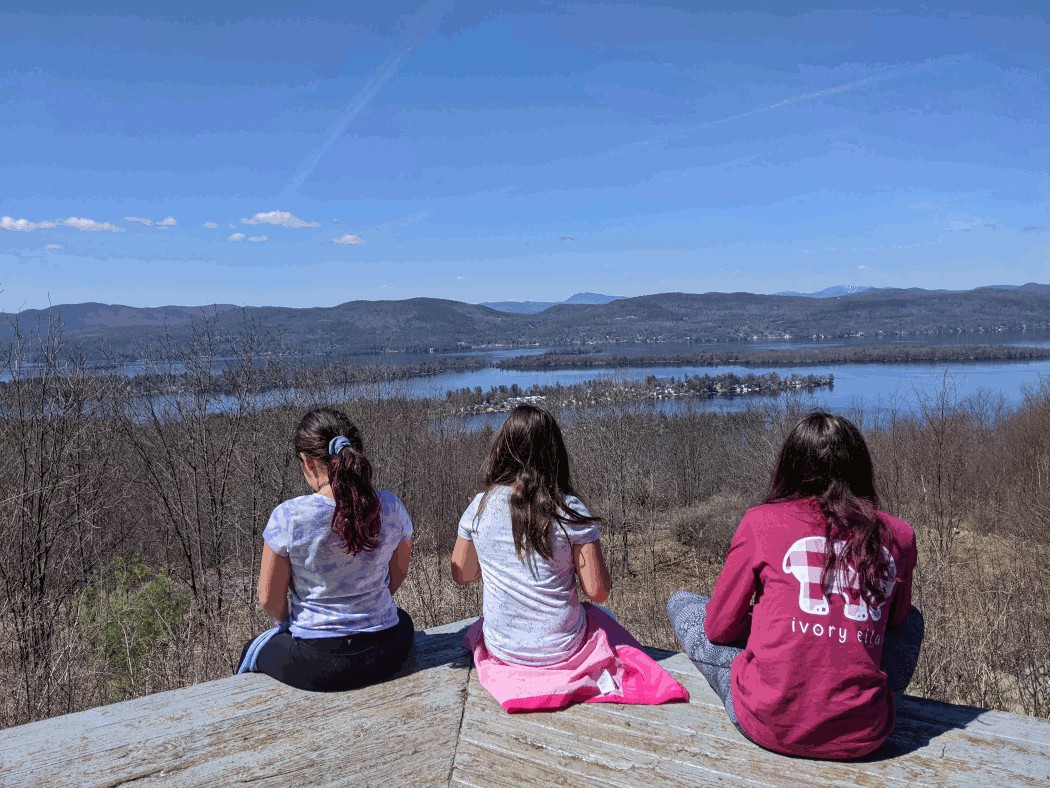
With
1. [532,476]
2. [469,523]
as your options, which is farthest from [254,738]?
[532,476]

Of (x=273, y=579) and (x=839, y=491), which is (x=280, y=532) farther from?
(x=839, y=491)

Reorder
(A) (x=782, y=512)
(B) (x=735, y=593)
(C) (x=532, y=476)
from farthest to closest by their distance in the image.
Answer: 1. (C) (x=532, y=476)
2. (B) (x=735, y=593)
3. (A) (x=782, y=512)

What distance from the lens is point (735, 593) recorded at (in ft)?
7.55

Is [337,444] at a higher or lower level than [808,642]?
higher

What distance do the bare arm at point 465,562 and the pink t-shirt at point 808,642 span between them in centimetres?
106

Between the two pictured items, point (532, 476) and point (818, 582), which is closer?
point (818, 582)

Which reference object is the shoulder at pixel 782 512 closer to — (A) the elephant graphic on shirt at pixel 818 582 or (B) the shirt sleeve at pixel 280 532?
(A) the elephant graphic on shirt at pixel 818 582

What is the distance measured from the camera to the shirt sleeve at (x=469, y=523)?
8.96 feet

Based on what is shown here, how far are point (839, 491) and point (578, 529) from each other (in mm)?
956

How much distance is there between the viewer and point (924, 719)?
2432 millimetres

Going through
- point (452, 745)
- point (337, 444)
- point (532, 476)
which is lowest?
point (452, 745)

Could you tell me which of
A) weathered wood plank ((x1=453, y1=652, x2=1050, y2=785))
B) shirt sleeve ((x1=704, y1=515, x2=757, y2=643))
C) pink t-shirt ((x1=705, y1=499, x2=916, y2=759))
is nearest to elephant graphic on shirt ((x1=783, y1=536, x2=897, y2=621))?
pink t-shirt ((x1=705, y1=499, x2=916, y2=759))

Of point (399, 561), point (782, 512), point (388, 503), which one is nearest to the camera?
point (782, 512)

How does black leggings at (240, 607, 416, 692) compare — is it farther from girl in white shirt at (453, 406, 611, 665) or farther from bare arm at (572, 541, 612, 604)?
bare arm at (572, 541, 612, 604)
